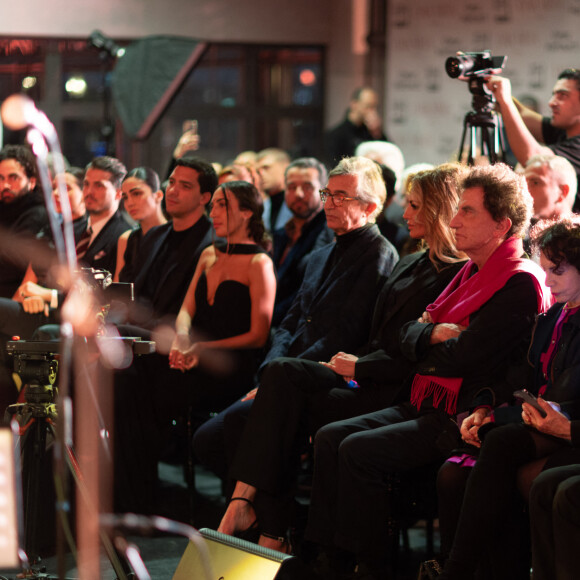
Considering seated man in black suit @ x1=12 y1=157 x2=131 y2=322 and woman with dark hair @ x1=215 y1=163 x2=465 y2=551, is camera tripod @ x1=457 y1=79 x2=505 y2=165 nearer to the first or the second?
woman with dark hair @ x1=215 y1=163 x2=465 y2=551

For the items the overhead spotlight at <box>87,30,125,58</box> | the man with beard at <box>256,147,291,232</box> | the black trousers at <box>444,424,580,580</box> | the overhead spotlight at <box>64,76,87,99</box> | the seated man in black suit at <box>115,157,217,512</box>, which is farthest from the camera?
the overhead spotlight at <box>64,76,87,99</box>

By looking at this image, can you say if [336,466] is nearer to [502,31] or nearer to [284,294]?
[284,294]

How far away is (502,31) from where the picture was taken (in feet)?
23.5

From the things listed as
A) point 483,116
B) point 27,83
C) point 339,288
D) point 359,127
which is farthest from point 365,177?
point 27,83

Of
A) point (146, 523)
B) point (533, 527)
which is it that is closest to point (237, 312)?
point (533, 527)

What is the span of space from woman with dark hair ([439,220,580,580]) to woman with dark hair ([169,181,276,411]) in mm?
1231

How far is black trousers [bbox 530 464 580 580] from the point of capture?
214 centimetres

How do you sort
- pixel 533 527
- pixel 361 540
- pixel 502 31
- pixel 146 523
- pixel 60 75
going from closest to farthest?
pixel 146 523 → pixel 533 527 → pixel 361 540 → pixel 502 31 → pixel 60 75

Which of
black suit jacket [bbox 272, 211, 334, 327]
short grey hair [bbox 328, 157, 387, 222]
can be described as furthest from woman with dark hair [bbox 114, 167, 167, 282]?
short grey hair [bbox 328, 157, 387, 222]

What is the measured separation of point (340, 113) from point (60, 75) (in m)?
2.82

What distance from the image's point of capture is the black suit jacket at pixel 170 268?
13.0 feet

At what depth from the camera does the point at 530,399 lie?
239cm

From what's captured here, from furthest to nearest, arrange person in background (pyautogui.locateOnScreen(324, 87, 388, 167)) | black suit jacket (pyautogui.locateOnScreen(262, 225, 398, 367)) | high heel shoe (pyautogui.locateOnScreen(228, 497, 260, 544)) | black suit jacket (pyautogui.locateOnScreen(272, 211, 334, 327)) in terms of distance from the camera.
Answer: person in background (pyautogui.locateOnScreen(324, 87, 388, 167))
black suit jacket (pyautogui.locateOnScreen(272, 211, 334, 327))
black suit jacket (pyautogui.locateOnScreen(262, 225, 398, 367))
high heel shoe (pyautogui.locateOnScreen(228, 497, 260, 544))

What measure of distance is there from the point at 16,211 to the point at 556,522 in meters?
3.42
